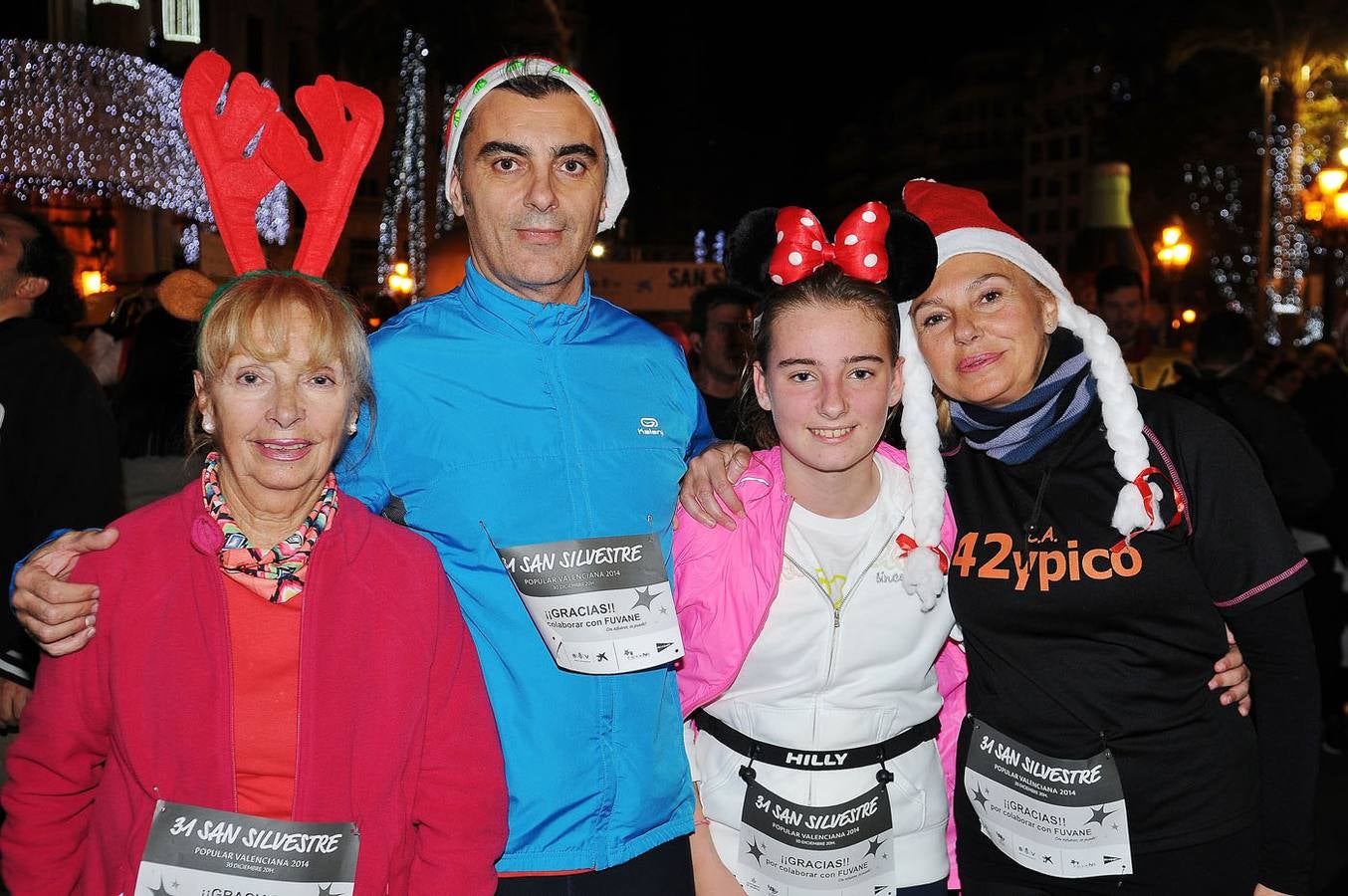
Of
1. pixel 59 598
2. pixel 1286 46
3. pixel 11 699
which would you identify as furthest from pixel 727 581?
pixel 1286 46

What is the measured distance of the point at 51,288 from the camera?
4277 millimetres

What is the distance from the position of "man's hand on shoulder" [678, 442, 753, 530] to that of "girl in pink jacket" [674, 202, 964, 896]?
39 millimetres

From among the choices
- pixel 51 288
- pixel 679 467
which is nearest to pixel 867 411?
pixel 679 467

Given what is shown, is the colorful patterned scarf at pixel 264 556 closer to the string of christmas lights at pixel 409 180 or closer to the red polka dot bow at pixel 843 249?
the red polka dot bow at pixel 843 249

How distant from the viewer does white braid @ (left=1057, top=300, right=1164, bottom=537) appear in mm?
2586

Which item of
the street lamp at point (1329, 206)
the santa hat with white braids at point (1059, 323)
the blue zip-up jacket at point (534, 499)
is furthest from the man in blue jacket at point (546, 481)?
the street lamp at point (1329, 206)

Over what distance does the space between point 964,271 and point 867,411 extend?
51 cm

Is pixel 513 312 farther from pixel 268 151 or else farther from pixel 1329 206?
pixel 1329 206

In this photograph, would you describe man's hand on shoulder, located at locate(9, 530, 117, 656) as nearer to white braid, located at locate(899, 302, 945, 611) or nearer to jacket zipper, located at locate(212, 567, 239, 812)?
jacket zipper, located at locate(212, 567, 239, 812)

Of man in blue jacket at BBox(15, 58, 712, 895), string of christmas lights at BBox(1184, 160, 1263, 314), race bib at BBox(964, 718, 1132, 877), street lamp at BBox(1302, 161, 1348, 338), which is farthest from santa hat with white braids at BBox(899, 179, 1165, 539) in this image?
string of christmas lights at BBox(1184, 160, 1263, 314)

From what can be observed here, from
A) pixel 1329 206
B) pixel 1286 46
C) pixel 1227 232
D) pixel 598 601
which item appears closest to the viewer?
pixel 598 601

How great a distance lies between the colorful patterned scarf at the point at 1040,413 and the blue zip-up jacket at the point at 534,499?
815mm

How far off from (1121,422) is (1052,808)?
2.97 feet

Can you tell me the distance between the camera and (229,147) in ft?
8.23
